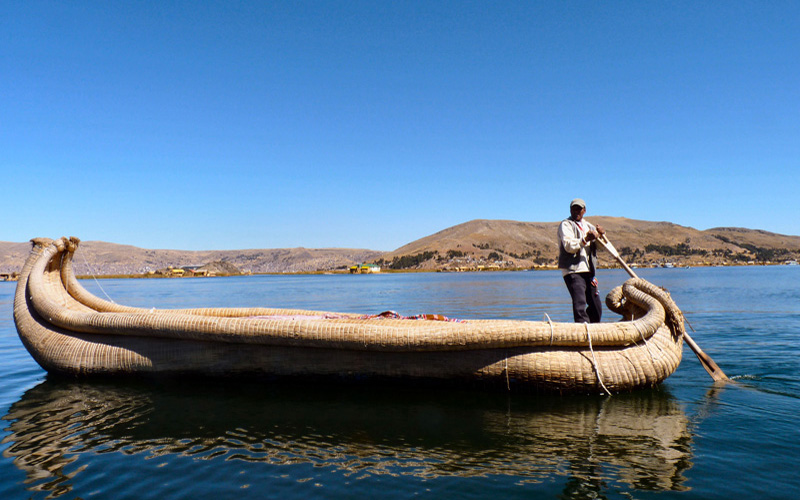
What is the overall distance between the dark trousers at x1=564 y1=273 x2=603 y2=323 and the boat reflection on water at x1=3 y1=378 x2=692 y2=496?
1.35 metres

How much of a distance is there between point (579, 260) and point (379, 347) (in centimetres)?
342

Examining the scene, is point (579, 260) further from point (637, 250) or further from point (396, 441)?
point (637, 250)

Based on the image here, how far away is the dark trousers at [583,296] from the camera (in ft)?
22.6

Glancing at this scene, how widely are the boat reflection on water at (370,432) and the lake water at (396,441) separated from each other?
2cm

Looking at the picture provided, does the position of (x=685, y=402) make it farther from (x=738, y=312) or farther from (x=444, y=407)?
(x=738, y=312)

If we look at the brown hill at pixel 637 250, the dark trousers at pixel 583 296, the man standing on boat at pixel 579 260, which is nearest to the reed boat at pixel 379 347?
the dark trousers at pixel 583 296

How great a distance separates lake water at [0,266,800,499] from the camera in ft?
12.2

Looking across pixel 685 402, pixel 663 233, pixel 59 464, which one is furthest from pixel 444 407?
pixel 663 233

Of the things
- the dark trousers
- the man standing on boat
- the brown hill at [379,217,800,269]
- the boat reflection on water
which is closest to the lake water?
the boat reflection on water

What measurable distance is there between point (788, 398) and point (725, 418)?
146 centimetres

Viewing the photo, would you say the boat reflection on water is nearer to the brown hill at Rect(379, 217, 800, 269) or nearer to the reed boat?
the reed boat

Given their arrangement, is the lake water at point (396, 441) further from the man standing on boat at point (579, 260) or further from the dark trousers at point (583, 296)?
the man standing on boat at point (579, 260)

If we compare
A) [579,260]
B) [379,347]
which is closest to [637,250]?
[579,260]

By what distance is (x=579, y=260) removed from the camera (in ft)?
23.2
